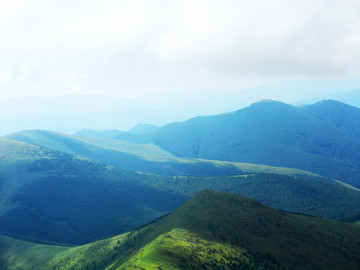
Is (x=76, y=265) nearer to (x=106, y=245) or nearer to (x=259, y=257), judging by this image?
(x=106, y=245)

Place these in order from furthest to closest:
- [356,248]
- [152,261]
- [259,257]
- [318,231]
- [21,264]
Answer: [21,264], [318,231], [356,248], [259,257], [152,261]

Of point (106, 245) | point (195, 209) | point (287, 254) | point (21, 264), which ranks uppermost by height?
point (195, 209)

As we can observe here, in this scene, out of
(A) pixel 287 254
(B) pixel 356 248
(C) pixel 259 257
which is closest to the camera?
(C) pixel 259 257

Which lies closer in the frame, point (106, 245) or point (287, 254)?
point (287, 254)

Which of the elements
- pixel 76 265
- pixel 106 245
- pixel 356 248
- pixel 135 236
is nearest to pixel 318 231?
pixel 356 248

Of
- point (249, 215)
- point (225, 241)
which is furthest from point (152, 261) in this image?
point (249, 215)

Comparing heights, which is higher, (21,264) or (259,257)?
(259,257)
